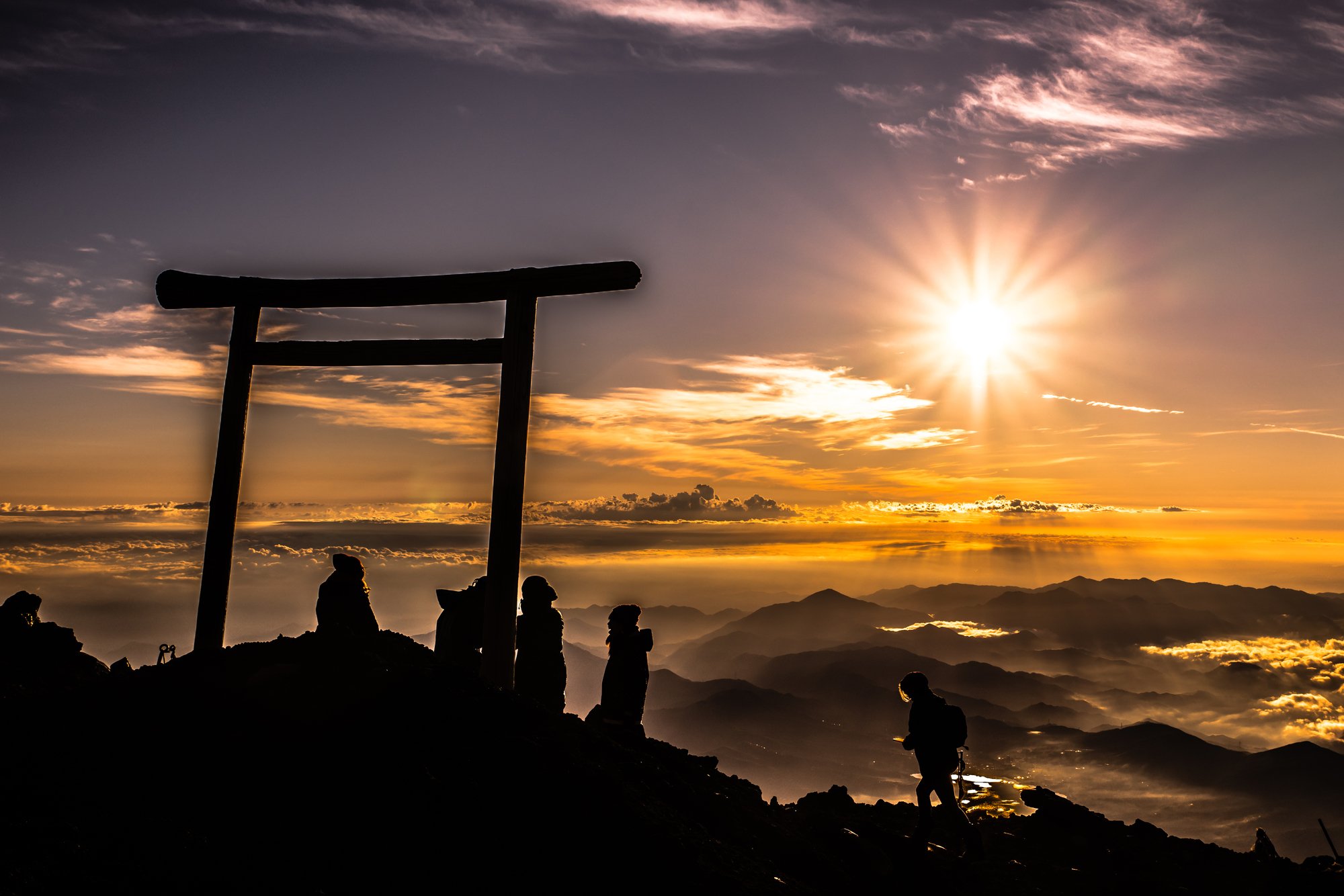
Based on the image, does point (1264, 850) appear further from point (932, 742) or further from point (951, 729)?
point (932, 742)

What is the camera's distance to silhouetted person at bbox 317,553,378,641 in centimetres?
1241

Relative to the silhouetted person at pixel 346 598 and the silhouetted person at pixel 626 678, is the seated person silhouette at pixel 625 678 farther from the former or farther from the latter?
the silhouetted person at pixel 346 598

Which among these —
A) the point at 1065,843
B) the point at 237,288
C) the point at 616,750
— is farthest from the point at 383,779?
the point at 1065,843

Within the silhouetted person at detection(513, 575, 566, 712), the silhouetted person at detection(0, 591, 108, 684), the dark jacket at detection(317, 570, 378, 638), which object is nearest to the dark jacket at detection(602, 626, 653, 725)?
the silhouetted person at detection(513, 575, 566, 712)

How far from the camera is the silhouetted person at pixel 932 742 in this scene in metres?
9.24

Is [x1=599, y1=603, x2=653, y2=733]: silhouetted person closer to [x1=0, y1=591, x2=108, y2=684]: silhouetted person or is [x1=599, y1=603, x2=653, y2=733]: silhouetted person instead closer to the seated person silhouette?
the seated person silhouette

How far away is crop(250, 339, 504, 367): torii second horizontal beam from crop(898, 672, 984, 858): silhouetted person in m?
6.84

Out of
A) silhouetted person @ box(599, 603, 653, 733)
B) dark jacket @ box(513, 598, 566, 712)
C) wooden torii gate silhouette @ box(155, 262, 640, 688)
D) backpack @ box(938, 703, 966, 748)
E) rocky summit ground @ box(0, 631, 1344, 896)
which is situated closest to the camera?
rocky summit ground @ box(0, 631, 1344, 896)

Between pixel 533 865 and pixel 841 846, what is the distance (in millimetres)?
5065

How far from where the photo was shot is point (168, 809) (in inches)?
221

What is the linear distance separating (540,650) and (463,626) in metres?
2.33

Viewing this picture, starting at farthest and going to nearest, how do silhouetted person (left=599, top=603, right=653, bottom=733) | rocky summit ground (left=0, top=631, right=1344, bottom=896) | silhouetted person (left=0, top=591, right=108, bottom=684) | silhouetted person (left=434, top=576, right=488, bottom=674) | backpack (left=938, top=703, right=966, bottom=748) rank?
silhouetted person (left=434, top=576, right=488, bottom=674) → silhouetted person (left=599, top=603, right=653, bottom=733) → backpack (left=938, top=703, right=966, bottom=748) → silhouetted person (left=0, top=591, right=108, bottom=684) → rocky summit ground (left=0, top=631, right=1344, bottom=896)

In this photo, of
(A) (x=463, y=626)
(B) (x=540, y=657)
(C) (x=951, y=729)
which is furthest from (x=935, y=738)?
(A) (x=463, y=626)

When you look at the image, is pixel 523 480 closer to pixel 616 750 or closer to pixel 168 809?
pixel 616 750
